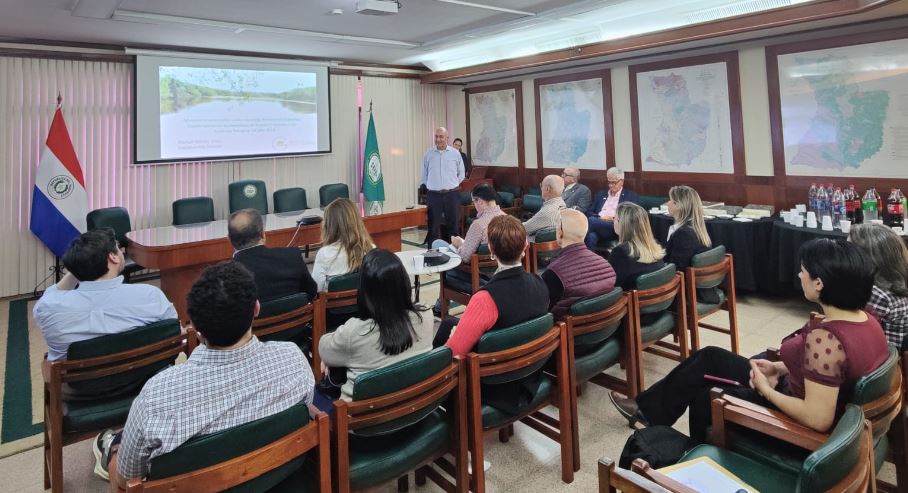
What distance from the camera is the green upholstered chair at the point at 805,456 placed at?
1.21 metres

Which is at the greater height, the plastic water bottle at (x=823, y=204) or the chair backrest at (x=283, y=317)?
the plastic water bottle at (x=823, y=204)

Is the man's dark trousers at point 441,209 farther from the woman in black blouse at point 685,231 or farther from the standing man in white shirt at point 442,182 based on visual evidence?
the woman in black blouse at point 685,231

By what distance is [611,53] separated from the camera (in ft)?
19.5

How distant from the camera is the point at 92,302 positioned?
2195 millimetres

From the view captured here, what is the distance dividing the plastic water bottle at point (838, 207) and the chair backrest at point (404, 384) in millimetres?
4277

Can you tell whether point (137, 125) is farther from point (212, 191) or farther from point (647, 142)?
point (647, 142)

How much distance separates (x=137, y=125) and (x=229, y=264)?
218 inches

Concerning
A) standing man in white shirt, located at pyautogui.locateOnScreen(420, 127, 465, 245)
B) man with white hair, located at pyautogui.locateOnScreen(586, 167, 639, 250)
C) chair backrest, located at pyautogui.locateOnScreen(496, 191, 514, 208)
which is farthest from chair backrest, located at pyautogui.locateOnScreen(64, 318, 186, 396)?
chair backrest, located at pyautogui.locateOnScreen(496, 191, 514, 208)

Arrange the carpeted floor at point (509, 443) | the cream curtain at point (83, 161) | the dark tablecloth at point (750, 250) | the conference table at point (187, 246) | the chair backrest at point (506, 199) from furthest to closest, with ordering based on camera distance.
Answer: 1. the chair backrest at point (506, 199)
2. the cream curtain at point (83, 161)
3. the dark tablecloth at point (750, 250)
4. the conference table at point (187, 246)
5. the carpeted floor at point (509, 443)

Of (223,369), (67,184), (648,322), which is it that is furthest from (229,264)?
(67,184)

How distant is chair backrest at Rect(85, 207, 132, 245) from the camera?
5.29 meters

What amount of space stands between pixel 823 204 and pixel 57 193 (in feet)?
25.4

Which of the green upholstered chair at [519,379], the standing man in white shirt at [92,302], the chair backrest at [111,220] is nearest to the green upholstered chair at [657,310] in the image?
the green upholstered chair at [519,379]

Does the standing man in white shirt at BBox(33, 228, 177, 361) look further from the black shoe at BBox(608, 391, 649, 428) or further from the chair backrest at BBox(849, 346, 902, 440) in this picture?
the chair backrest at BBox(849, 346, 902, 440)
